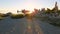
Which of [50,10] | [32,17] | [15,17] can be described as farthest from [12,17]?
[50,10]

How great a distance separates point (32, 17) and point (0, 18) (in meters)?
7.89

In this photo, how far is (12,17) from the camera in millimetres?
44375

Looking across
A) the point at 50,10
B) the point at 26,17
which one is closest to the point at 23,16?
the point at 26,17

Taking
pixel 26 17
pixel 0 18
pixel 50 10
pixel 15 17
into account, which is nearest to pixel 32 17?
pixel 26 17

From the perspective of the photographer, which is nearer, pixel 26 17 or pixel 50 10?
pixel 26 17

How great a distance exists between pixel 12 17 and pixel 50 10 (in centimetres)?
2248

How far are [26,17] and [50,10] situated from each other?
70.3 feet

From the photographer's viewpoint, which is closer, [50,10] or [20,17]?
[20,17]

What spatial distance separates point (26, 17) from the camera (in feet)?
144

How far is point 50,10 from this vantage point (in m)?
63.4

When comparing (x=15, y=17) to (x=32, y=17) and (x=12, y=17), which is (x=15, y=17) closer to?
(x=12, y=17)

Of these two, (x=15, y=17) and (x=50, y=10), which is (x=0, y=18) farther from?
(x=50, y=10)

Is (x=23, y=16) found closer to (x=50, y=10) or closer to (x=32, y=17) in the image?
(x=32, y=17)

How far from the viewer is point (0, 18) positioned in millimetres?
43250
